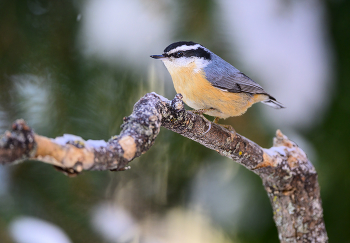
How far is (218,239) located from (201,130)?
762mm

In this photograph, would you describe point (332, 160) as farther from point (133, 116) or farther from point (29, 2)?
point (29, 2)

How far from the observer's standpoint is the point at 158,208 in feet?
4.94

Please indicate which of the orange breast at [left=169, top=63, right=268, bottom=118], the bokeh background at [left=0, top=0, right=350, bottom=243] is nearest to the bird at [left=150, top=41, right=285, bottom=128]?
the orange breast at [left=169, top=63, right=268, bottom=118]

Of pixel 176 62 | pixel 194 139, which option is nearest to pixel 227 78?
pixel 176 62

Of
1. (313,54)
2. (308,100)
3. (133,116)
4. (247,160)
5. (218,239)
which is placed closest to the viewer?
(133,116)

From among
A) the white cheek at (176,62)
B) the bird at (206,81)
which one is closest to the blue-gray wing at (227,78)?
the bird at (206,81)

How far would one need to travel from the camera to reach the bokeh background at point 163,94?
49.1 inches

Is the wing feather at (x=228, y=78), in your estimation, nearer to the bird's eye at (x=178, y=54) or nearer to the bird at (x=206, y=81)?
the bird at (x=206, y=81)

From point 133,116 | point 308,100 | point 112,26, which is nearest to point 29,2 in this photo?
point 112,26

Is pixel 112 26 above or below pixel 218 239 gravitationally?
above

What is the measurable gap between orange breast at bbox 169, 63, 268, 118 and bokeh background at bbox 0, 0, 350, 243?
18 centimetres

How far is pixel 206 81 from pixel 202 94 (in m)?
0.07

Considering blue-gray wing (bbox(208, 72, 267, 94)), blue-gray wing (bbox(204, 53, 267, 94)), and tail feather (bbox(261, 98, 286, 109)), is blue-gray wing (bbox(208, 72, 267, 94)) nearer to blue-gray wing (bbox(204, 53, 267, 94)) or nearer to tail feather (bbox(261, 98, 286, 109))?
blue-gray wing (bbox(204, 53, 267, 94))

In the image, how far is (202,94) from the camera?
4.34ft
